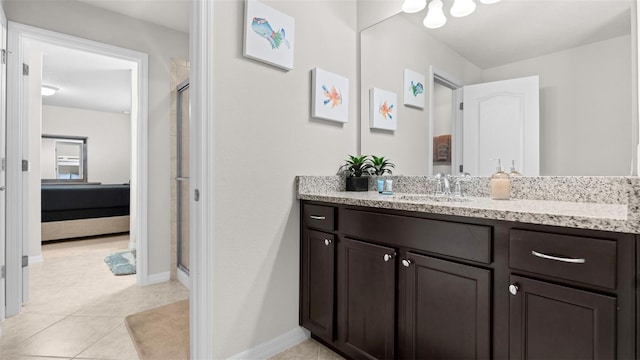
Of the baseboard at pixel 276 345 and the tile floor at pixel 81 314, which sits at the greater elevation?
the baseboard at pixel 276 345

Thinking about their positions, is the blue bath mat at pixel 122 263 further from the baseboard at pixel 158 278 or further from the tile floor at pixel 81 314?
the baseboard at pixel 158 278

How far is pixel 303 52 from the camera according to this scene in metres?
1.88

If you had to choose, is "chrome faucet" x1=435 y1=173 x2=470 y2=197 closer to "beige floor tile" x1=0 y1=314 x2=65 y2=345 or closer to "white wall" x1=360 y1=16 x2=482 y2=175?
"white wall" x1=360 y1=16 x2=482 y2=175

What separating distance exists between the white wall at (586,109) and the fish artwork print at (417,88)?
57cm

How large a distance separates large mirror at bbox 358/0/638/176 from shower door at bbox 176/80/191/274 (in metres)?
1.94

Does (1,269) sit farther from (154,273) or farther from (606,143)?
(606,143)

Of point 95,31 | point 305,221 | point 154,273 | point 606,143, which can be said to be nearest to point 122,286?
point 154,273

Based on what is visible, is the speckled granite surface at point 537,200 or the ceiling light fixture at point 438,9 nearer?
the speckled granite surface at point 537,200

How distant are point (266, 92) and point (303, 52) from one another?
392 millimetres

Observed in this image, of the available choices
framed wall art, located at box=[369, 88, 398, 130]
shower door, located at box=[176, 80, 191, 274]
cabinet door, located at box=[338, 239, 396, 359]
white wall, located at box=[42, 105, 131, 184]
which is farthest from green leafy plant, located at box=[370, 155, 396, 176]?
white wall, located at box=[42, 105, 131, 184]

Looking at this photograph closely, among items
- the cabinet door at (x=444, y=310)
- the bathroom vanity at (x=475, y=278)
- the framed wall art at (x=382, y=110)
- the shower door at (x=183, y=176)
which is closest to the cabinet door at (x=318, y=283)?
the bathroom vanity at (x=475, y=278)

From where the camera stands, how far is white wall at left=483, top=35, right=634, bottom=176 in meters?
1.26

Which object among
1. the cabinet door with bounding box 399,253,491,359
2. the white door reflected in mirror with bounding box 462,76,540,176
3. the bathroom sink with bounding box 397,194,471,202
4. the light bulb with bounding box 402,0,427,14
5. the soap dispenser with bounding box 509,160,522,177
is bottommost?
the cabinet door with bounding box 399,253,491,359

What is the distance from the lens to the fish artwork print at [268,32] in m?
1.63
